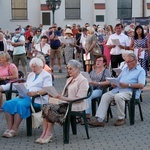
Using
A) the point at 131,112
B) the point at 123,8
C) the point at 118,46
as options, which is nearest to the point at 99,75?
the point at 131,112

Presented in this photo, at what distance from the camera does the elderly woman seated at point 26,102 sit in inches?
367

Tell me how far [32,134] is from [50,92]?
1185mm

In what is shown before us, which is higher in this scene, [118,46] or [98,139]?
[118,46]

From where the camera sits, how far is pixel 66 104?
894 centimetres

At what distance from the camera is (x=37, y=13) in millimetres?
41000

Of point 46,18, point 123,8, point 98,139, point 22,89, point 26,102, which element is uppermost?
point 123,8

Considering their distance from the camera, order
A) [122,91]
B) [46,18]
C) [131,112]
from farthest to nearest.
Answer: [46,18] < [122,91] < [131,112]

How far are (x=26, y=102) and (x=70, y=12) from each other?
3271 cm

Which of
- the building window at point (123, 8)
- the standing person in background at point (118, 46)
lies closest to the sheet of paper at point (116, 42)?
the standing person in background at point (118, 46)

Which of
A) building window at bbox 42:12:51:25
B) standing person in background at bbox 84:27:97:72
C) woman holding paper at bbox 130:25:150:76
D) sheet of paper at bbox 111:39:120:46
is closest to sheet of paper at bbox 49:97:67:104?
woman holding paper at bbox 130:25:150:76

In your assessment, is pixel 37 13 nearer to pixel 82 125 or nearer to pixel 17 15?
pixel 17 15

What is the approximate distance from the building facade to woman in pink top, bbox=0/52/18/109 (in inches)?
1121

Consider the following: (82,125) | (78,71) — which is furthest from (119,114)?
(78,71)

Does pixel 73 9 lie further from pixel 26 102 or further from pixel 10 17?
pixel 26 102
